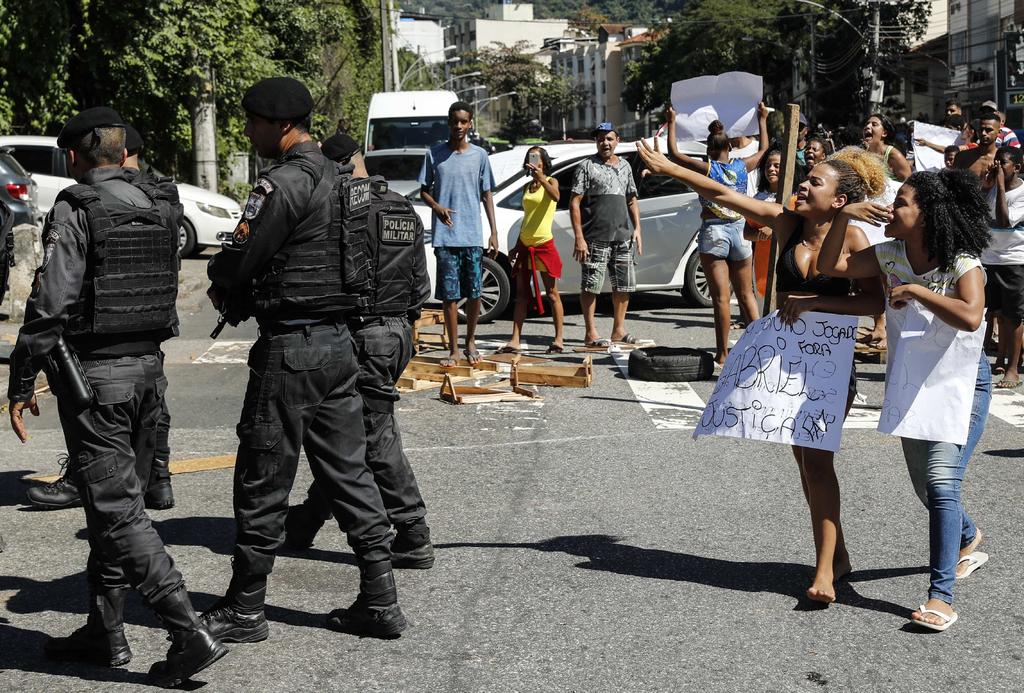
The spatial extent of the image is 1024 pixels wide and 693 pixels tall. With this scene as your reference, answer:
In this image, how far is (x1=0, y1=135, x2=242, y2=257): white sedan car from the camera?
63.5 ft

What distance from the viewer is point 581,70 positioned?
180 m

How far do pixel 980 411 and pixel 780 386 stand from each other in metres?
0.77

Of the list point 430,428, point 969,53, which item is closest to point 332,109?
point 969,53

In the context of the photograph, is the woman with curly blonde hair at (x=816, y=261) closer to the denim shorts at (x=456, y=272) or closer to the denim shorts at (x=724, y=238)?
the denim shorts at (x=724, y=238)

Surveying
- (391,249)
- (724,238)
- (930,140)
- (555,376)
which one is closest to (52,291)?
(391,249)

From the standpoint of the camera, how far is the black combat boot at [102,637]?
14.5 ft

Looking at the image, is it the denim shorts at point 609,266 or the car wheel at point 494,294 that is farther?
the car wheel at point 494,294

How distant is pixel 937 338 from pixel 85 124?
128 inches

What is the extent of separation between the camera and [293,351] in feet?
14.7

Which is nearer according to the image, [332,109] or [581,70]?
[332,109]

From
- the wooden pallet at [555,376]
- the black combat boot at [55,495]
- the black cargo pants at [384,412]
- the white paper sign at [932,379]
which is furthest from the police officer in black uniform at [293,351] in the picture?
the wooden pallet at [555,376]

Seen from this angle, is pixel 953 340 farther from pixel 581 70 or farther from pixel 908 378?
pixel 581 70

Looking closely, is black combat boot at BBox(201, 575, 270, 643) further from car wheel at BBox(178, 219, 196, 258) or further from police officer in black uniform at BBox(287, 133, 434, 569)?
car wheel at BBox(178, 219, 196, 258)

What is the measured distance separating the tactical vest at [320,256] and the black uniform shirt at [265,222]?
4 cm
